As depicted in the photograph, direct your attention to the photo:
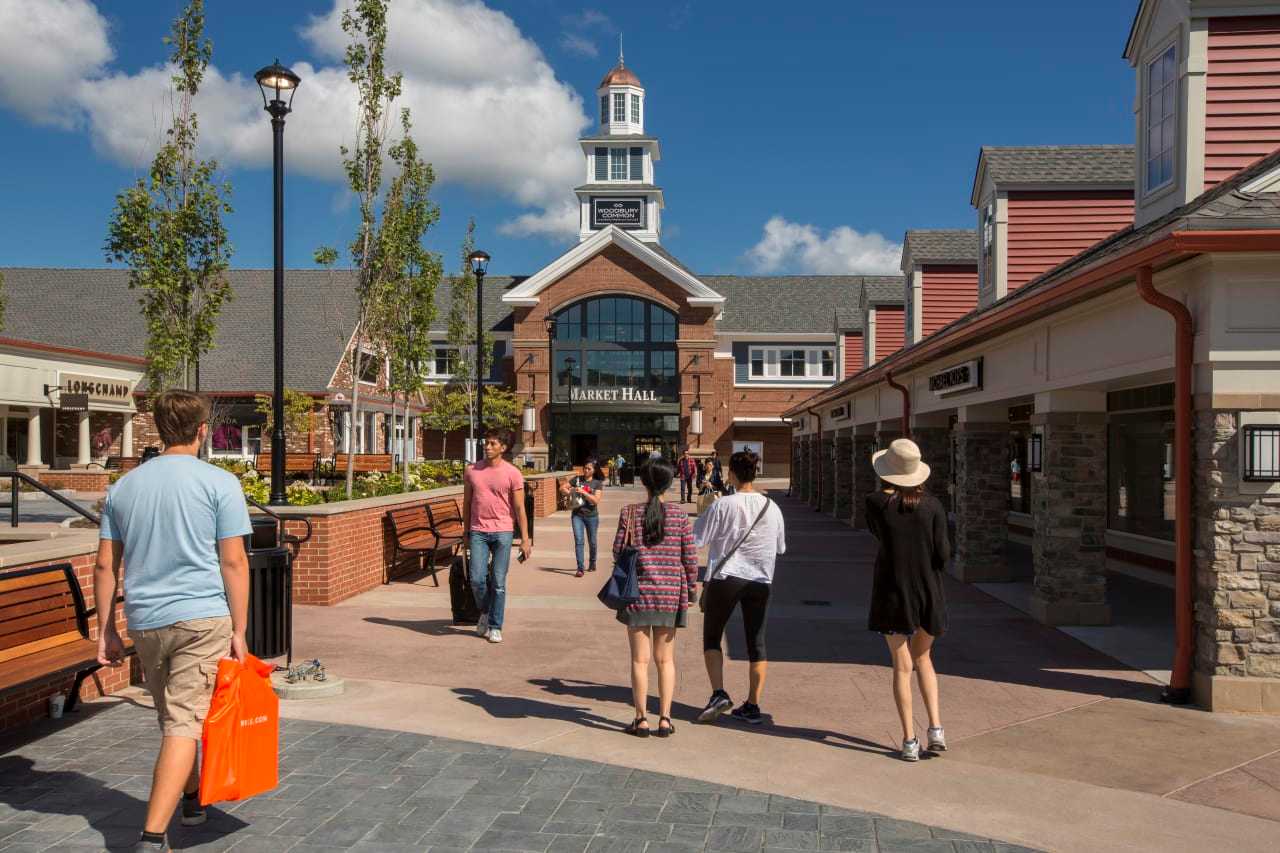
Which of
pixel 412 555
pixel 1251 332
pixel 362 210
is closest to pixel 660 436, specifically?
pixel 362 210

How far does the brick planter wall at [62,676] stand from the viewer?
6.17 m

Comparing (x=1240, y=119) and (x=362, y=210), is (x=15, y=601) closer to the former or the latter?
(x=1240, y=119)

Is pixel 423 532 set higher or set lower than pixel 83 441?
lower

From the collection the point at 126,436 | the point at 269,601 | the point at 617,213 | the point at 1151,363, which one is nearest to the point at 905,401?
the point at 1151,363

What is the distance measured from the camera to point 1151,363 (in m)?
8.14

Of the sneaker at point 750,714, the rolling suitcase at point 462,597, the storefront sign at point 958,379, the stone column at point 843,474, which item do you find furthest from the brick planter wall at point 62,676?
the stone column at point 843,474

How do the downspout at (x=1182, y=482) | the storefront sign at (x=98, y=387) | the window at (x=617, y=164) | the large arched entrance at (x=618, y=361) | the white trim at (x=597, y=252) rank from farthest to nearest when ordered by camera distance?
the window at (x=617, y=164)
the large arched entrance at (x=618, y=361)
the white trim at (x=597, y=252)
the storefront sign at (x=98, y=387)
the downspout at (x=1182, y=482)

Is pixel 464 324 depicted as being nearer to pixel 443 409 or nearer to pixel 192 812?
pixel 443 409

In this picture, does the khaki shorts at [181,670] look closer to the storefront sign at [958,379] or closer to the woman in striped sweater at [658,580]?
the woman in striped sweater at [658,580]

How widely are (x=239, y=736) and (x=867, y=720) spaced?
423 centimetres

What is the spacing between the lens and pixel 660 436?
5419cm

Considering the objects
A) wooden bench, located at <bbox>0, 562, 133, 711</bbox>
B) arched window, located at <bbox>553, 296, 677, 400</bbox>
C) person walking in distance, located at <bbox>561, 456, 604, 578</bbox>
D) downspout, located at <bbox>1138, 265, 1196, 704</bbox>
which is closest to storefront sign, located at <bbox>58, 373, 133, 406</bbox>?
arched window, located at <bbox>553, 296, 677, 400</bbox>

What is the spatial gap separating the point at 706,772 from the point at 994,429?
9.17 metres

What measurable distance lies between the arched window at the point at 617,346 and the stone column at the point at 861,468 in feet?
99.7
